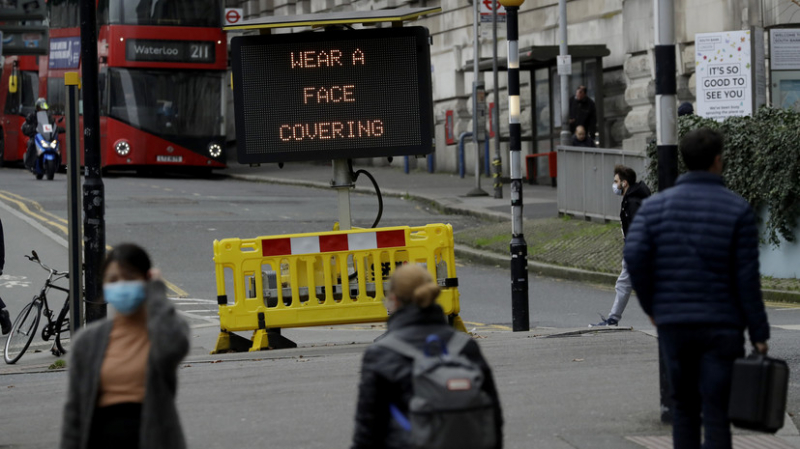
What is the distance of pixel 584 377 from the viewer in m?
9.75

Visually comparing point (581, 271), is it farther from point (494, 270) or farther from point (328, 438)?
point (328, 438)

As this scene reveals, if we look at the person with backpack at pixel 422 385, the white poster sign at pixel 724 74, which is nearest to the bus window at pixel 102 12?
the white poster sign at pixel 724 74

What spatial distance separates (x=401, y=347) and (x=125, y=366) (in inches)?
36.6

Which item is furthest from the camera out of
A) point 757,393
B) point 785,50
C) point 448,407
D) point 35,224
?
point 35,224

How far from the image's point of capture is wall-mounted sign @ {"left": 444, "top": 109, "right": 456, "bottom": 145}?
3791 cm

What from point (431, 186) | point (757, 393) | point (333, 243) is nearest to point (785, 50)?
point (333, 243)

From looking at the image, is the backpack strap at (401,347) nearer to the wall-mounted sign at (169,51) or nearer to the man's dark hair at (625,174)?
the man's dark hair at (625,174)

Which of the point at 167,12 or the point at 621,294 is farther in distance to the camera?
the point at 167,12

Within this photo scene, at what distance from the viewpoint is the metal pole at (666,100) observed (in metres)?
7.63

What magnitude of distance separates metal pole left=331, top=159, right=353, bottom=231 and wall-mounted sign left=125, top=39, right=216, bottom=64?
21.2m

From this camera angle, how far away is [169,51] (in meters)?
34.0

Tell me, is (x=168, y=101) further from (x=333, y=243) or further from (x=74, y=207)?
(x=74, y=207)

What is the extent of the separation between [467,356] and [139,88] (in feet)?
99.6

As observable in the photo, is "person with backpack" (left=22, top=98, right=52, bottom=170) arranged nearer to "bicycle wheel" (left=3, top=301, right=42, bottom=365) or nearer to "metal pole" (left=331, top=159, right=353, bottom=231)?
"bicycle wheel" (left=3, top=301, right=42, bottom=365)
